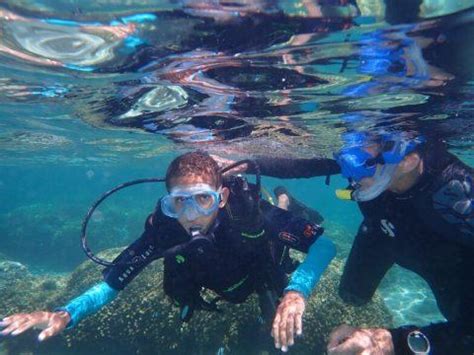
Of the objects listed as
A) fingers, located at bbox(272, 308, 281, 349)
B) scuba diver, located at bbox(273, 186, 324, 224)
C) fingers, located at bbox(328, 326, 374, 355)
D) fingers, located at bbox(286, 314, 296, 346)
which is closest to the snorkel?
scuba diver, located at bbox(273, 186, 324, 224)

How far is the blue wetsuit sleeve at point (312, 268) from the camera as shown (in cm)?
504

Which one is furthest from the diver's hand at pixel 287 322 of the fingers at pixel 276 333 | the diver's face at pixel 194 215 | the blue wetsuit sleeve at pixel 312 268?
the diver's face at pixel 194 215

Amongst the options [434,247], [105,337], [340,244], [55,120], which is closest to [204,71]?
[434,247]

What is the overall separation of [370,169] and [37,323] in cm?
605

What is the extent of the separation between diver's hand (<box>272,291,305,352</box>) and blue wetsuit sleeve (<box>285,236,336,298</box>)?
14.5 inches

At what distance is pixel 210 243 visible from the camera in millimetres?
5820

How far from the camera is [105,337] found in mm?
10219

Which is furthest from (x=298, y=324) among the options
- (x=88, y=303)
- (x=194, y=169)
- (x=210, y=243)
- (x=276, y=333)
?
(x=88, y=303)

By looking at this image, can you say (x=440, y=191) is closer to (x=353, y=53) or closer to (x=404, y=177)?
(x=404, y=177)

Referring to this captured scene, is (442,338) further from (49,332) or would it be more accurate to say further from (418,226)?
(49,332)

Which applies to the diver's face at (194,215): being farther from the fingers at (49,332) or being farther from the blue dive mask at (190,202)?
the fingers at (49,332)

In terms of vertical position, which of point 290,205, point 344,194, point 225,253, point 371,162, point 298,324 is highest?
point 371,162

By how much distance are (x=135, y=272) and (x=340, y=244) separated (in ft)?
70.1

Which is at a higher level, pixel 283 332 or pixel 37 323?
pixel 283 332
